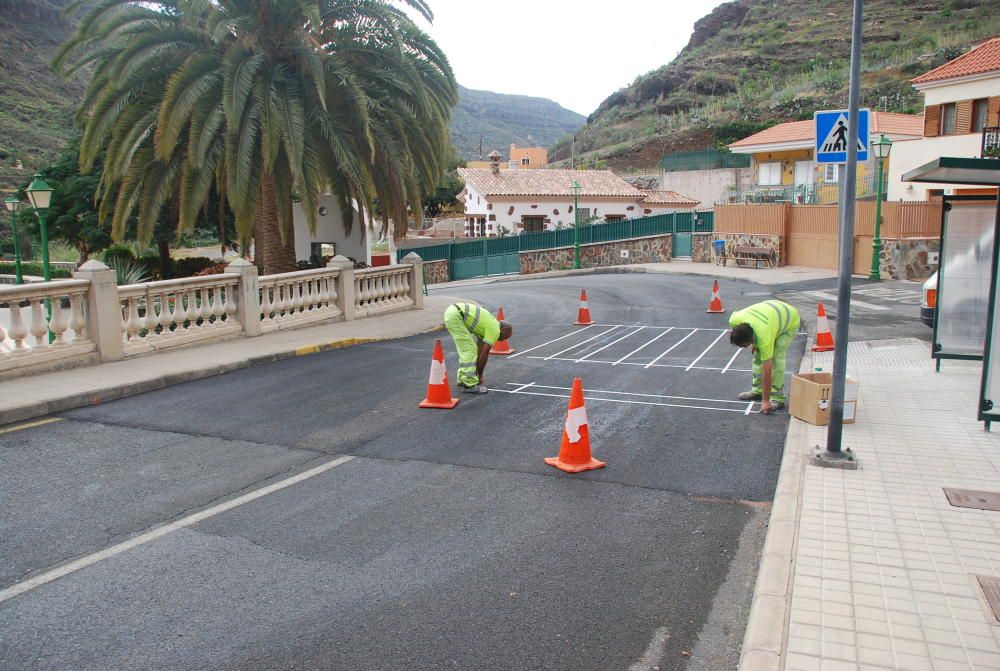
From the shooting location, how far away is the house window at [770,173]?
1816 inches

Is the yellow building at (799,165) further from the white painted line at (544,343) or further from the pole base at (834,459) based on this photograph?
the pole base at (834,459)

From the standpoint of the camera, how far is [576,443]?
24.3 ft

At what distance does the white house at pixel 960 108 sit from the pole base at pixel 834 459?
23.9 m

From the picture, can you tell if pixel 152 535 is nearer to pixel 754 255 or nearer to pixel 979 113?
Answer: pixel 754 255

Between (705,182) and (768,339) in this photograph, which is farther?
(705,182)

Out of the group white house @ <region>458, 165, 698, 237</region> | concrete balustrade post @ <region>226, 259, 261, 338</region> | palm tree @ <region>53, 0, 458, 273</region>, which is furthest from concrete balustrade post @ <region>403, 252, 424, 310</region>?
white house @ <region>458, 165, 698, 237</region>

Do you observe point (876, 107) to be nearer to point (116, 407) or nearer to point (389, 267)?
point (389, 267)

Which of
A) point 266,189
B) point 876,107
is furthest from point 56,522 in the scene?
point 876,107

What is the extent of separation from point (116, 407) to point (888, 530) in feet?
28.2

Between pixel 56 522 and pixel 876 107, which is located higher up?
pixel 876 107

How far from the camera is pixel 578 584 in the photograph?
5.12 metres

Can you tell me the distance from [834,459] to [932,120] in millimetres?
29123

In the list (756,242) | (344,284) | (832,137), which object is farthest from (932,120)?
(832,137)

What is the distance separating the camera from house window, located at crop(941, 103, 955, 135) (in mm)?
30297
